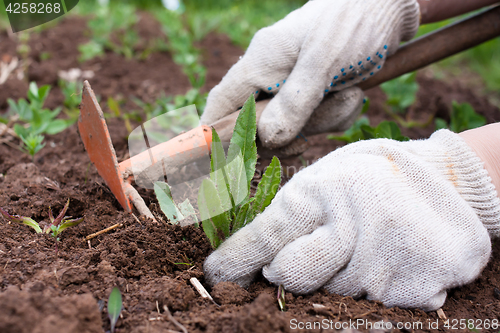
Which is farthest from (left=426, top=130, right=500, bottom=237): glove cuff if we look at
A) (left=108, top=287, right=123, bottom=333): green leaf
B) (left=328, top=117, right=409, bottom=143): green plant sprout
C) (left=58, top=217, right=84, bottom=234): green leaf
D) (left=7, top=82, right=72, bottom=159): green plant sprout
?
(left=7, top=82, right=72, bottom=159): green plant sprout

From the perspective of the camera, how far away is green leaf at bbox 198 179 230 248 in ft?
3.61

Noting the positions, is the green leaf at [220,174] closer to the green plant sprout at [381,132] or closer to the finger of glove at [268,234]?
the finger of glove at [268,234]

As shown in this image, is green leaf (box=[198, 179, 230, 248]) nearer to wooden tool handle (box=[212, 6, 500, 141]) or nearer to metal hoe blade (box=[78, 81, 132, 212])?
metal hoe blade (box=[78, 81, 132, 212])

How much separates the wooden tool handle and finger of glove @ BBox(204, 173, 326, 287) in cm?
81

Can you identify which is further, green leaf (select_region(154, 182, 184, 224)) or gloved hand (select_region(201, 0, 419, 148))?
gloved hand (select_region(201, 0, 419, 148))

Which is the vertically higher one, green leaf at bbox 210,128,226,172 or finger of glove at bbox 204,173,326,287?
green leaf at bbox 210,128,226,172

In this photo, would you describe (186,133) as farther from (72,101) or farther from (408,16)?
(72,101)

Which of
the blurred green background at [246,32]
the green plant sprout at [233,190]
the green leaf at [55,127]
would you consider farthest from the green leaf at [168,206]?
the blurred green background at [246,32]

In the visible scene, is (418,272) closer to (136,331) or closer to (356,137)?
(136,331)

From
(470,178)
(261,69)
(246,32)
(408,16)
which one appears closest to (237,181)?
(261,69)

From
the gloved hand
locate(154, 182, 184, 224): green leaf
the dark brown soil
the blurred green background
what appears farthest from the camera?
the blurred green background

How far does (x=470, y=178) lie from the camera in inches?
48.3

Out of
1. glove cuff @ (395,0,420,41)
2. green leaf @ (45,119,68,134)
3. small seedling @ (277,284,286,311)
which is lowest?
small seedling @ (277,284,286,311)

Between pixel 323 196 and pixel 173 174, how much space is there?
759mm
